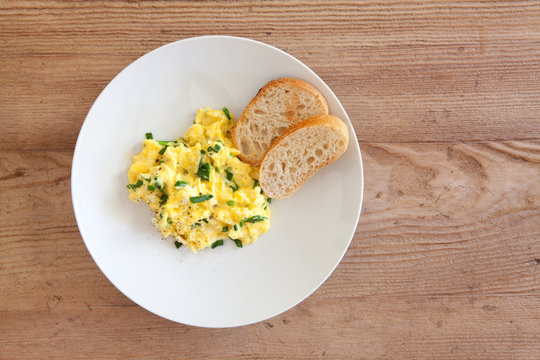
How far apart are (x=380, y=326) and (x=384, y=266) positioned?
1.04ft

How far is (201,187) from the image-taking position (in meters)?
1.80

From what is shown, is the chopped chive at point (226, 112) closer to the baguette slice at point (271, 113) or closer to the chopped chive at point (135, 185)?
the baguette slice at point (271, 113)

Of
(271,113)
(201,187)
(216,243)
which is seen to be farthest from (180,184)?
(271,113)

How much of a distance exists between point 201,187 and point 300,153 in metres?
0.47

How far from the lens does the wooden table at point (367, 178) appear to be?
6.64 feet

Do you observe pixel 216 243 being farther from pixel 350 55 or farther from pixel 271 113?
pixel 350 55

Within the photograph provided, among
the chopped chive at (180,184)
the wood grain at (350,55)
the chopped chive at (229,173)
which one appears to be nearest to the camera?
the chopped chive at (180,184)

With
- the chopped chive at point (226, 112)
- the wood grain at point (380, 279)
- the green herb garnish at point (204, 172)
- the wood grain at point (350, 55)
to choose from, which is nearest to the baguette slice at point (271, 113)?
the chopped chive at point (226, 112)

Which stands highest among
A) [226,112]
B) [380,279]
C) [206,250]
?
[226,112]

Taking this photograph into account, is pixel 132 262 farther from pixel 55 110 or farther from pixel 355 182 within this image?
A: pixel 355 182

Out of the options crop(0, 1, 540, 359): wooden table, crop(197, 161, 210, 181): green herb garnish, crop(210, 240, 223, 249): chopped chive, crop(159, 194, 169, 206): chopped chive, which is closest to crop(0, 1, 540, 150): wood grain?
crop(0, 1, 540, 359): wooden table

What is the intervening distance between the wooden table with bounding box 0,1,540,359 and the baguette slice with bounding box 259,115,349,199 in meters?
0.31

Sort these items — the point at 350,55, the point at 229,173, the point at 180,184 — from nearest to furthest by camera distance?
the point at 180,184
the point at 229,173
the point at 350,55

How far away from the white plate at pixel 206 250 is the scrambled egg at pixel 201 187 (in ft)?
0.26
